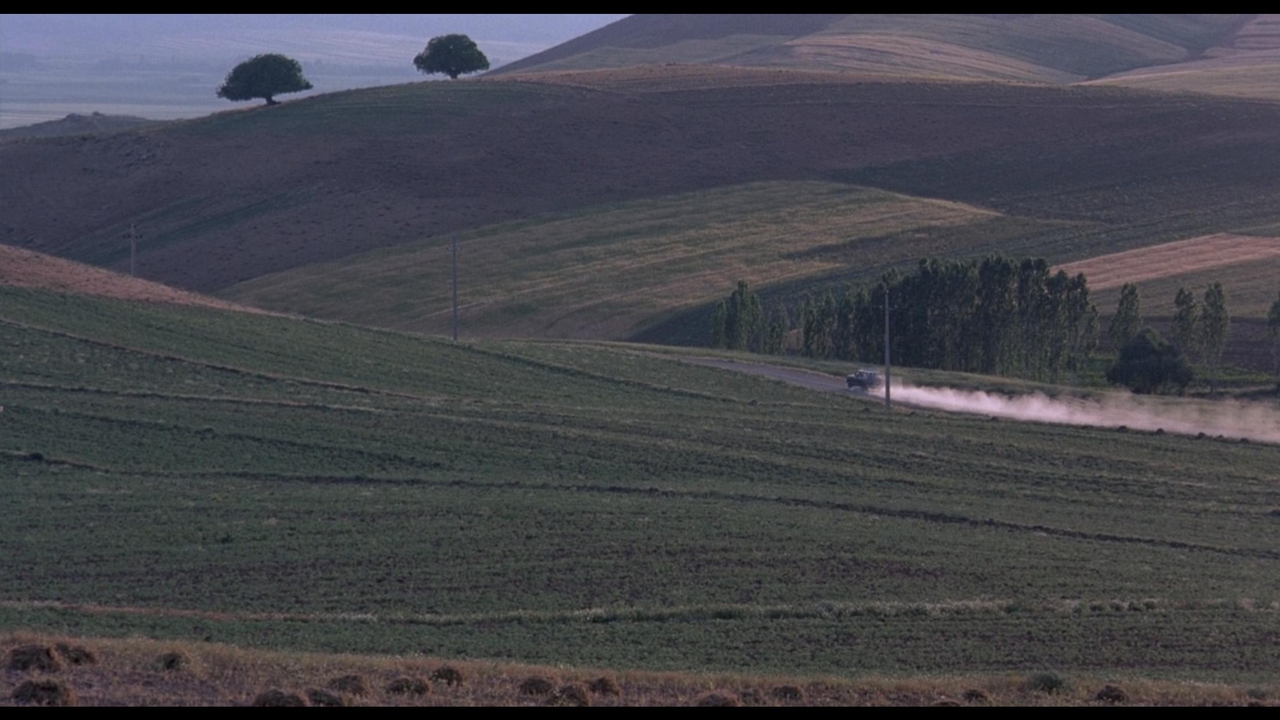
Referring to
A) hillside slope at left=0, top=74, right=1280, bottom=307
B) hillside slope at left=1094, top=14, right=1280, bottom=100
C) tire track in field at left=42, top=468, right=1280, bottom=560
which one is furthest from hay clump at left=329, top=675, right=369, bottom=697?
hillside slope at left=1094, top=14, right=1280, bottom=100

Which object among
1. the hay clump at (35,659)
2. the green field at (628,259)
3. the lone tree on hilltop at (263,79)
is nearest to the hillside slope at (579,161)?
the green field at (628,259)

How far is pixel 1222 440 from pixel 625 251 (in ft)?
131

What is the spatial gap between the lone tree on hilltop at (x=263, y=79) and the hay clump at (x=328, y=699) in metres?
102

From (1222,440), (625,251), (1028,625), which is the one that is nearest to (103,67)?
(625,251)

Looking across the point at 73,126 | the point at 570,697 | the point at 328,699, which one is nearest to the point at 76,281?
the point at 328,699

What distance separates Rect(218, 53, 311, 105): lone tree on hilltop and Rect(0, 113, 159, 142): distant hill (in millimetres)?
15634

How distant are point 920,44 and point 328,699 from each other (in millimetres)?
140873

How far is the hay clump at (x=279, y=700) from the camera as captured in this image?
11.1 meters

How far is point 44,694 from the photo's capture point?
1095 cm

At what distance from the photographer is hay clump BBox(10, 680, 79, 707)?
1084 cm

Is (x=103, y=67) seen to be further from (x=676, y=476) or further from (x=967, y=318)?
(x=676, y=476)

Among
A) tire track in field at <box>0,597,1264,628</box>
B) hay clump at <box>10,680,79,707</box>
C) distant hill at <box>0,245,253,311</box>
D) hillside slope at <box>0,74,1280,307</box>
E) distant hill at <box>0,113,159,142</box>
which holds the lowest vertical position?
tire track in field at <box>0,597,1264,628</box>

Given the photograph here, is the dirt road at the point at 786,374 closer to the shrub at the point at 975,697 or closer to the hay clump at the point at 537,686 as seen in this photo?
the shrub at the point at 975,697

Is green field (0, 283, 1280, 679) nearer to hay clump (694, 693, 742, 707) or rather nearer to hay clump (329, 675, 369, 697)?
hay clump (694, 693, 742, 707)
